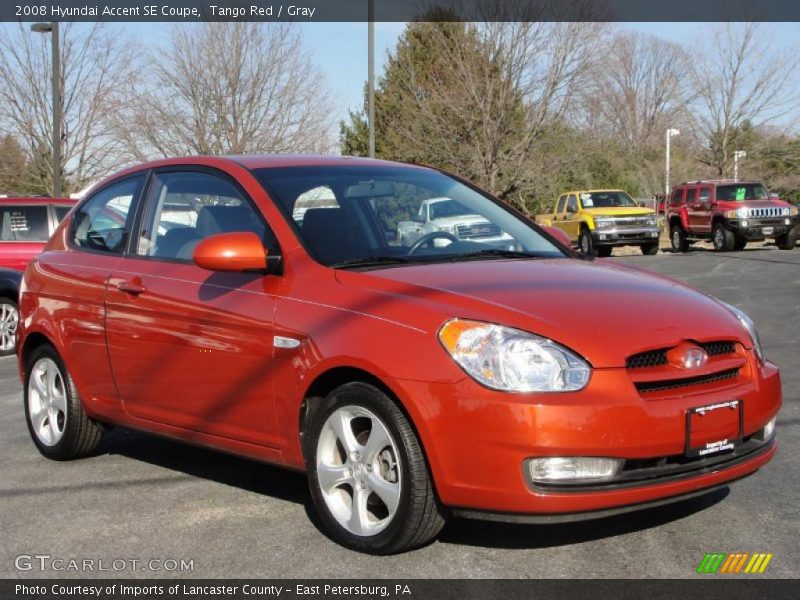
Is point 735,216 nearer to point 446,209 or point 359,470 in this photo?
point 446,209

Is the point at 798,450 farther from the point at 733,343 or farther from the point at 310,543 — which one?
the point at 310,543

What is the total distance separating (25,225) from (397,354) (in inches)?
458

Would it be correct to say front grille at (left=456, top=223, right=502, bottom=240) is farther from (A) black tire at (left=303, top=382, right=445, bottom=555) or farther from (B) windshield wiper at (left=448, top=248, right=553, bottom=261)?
(A) black tire at (left=303, top=382, right=445, bottom=555)

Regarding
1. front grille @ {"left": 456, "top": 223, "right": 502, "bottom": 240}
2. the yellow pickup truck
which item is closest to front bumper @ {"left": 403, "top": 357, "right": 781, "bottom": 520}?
front grille @ {"left": 456, "top": 223, "right": 502, "bottom": 240}

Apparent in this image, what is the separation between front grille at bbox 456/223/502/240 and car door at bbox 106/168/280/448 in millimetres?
965

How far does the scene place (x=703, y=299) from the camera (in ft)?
14.5

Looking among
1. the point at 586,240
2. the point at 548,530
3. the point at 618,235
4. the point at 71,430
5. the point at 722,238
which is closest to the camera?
the point at 548,530

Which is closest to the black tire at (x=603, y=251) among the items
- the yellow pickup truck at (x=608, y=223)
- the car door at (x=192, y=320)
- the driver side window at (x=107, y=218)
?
the yellow pickup truck at (x=608, y=223)

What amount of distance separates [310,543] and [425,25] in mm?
27932

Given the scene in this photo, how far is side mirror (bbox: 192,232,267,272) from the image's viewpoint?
4445 millimetres

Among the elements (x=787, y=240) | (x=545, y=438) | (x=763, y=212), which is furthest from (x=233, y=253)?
(x=787, y=240)

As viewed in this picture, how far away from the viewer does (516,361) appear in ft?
12.1

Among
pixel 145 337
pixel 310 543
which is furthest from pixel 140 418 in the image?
pixel 310 543

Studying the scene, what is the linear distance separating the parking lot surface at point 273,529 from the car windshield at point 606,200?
76.4ft
